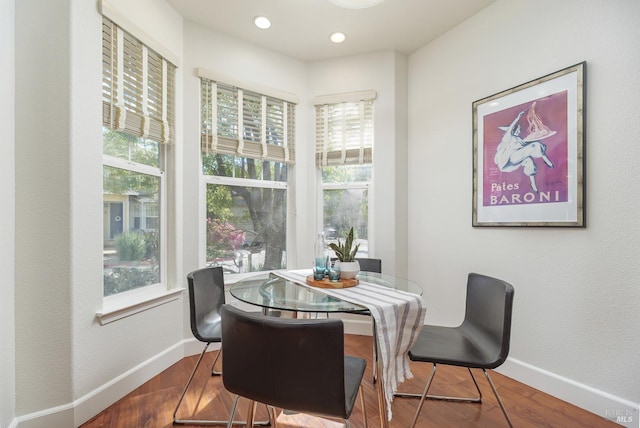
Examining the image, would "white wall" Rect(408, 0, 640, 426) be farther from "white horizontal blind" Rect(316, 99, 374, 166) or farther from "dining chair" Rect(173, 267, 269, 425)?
"dining chair" Rect(173, 267, 269, 425)

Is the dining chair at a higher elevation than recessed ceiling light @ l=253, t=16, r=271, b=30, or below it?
below

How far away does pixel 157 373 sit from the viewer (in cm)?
229

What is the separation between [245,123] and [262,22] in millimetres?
865

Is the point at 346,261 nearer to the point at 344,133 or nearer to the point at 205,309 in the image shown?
the point at 205,309

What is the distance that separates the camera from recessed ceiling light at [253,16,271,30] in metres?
2.61

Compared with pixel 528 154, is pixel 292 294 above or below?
below

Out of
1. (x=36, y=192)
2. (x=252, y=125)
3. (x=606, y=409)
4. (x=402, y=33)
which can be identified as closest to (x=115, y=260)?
(x=36, y=192)

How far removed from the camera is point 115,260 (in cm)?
212

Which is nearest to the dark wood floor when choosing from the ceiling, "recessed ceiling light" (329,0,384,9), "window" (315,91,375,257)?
"window" (315,91,375,257)

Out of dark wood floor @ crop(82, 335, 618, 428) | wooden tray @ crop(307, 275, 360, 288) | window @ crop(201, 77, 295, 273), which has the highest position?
window @ crop(201, 77, 295, 273)

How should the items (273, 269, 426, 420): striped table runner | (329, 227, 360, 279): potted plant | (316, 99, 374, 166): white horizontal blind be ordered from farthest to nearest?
(316, 99, 374, 166): white horizontal blind
(329, 227, 360, 279): potted plant
(273, 269, 426, 420): striped table runner

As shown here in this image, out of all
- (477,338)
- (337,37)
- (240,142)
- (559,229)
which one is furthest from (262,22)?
(477,338)

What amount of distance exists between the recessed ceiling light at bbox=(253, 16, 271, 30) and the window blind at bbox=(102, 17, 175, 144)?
2.64ft

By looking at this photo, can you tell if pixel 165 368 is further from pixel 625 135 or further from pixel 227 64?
pixel 625 135
